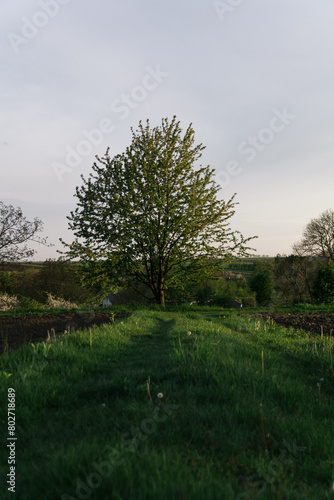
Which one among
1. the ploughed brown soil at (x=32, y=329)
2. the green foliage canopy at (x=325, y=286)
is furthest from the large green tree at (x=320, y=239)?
the ploughed brown soil at (x=32, y=329)

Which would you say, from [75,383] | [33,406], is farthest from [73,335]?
[33,406]

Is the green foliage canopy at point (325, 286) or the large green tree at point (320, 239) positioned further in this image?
the large green tree at point (320, 239)

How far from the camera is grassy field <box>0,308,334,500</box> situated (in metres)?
1.99

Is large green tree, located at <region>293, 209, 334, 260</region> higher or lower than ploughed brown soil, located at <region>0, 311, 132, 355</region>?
higher

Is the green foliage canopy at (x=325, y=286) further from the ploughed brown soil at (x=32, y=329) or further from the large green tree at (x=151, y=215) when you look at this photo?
the ploughed brown soil at (x=32, y=329)

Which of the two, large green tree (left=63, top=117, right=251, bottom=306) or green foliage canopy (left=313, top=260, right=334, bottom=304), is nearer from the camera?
large green tree (left=63, top=117, right=251, bottom=306)

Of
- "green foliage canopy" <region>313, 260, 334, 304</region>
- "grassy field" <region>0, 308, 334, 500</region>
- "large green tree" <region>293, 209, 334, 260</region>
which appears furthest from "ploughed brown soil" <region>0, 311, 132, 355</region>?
"large green tree" <region>293, 209, 334, 260</region>

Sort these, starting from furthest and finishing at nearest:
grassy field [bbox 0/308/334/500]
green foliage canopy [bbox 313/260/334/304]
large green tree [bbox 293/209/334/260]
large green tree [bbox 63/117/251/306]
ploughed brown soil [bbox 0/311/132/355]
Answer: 1. large green tree [bbox 293/209/334/260]
2. green foliage canopy [bbox 313/260/334/304]
3. large green tree [bbox 63/117/251/306]
4. ploughed brown soil [bbox 0/311/132/355]
5. grassy field [bbox 0/308/334/500]

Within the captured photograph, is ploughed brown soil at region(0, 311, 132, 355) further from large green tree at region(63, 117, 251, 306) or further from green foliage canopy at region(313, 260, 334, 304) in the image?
green foliage canopy at region(313, 260, 334, 304)

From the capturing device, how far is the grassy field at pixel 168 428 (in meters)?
1.99

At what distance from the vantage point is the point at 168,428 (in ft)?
9.06

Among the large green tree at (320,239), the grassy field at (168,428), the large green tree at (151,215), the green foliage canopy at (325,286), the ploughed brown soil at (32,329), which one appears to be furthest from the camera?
the large green tree at (320,239)

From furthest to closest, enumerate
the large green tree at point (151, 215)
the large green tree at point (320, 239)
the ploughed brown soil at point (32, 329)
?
1. the large green tree at point (320, 239)
2. the large green tree at point (151, 215)
3. the ploughed brown soil at point (32, 329)

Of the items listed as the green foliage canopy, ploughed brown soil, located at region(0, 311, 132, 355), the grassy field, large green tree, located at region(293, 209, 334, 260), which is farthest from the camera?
large green tree, located at region(293, 209, 334, 260)
